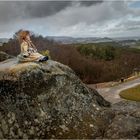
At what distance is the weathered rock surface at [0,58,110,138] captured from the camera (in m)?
11.2

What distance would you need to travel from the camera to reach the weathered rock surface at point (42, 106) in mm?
11199

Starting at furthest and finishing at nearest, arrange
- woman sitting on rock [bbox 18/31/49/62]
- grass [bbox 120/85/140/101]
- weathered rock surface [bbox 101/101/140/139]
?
grass [bbox 120/85/140/101], woman sitting on rock [bbox 18/31/49/62], weathered rock surface [bbox 101/101/140/139]

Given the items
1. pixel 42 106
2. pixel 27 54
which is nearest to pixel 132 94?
pixel 27 54

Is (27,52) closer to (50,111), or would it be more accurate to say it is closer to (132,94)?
(50,111)

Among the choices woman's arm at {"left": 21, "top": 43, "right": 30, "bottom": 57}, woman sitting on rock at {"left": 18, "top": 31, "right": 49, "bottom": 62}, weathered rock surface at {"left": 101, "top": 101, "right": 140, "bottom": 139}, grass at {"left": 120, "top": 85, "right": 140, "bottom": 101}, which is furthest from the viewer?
grass at {"left": 120, "top": 85, "right": 140, "bottom": 101}

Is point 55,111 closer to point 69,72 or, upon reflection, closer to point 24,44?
point 69,72

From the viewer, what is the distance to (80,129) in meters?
11.4

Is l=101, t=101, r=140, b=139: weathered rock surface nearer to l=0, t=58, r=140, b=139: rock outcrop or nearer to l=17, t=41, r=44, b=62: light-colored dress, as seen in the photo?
l=0, t=58, r=140, b=139: rock outcrop

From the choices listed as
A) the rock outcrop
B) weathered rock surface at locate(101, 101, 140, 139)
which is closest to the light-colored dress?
the rock outcrop

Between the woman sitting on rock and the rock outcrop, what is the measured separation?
18.9 inches

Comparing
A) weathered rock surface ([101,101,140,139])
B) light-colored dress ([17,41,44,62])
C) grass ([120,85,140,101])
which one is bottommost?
grass ([120,85,140,101])

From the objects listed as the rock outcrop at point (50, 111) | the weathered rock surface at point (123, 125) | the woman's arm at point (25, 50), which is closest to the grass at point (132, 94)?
the weathered rock surface at point (123, 125)

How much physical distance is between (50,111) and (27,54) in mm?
2594

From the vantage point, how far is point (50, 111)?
11461 mm
